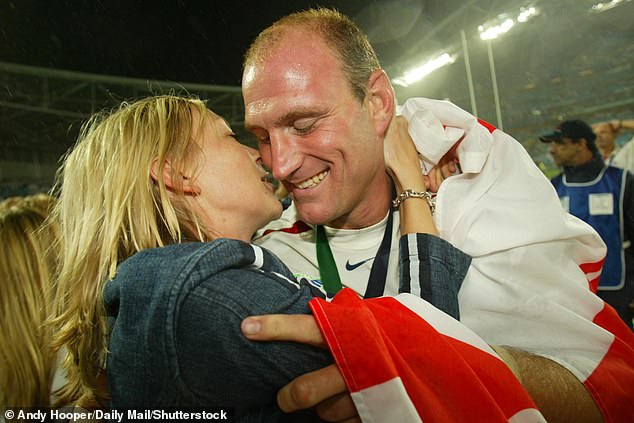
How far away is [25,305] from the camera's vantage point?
4.21 feet

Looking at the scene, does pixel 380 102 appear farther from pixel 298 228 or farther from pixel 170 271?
pixel 170 271

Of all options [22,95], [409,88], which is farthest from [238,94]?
[22,95]

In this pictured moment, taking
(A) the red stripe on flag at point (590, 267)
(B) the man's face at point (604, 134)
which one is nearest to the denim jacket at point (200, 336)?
(A) the red stripe on flag at point (590, 267)

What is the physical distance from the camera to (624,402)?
952 millimetres

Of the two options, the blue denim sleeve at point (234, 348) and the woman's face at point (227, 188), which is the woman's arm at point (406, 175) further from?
the blue denim sleeve at point (234, 348)

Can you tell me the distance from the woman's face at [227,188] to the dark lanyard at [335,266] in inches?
9.7

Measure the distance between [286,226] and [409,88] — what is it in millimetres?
615

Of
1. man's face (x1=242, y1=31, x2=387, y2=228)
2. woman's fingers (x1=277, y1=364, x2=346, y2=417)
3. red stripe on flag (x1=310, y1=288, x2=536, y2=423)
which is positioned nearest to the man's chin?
man's face (x1=242, y1=31, x2=387, y2=228)

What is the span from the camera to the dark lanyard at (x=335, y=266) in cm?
110

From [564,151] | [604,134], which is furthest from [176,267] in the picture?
[604,134]

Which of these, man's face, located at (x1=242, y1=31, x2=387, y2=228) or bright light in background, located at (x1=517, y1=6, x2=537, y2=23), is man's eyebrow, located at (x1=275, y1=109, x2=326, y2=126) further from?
bright light in background, located at (x1=517, y1=6, x2=537, y2=23)

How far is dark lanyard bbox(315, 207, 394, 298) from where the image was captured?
1098 mm

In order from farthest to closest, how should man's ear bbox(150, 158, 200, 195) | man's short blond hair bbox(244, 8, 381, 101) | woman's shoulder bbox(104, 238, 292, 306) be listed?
man's short blond hair bbox(244, 8, 381, 101), man's ear bbox(150, 158, 200, 195), woman's shoulder bbox(104, 238, 292, 306)

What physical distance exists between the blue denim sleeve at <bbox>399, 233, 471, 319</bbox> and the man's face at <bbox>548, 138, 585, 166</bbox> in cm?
134
